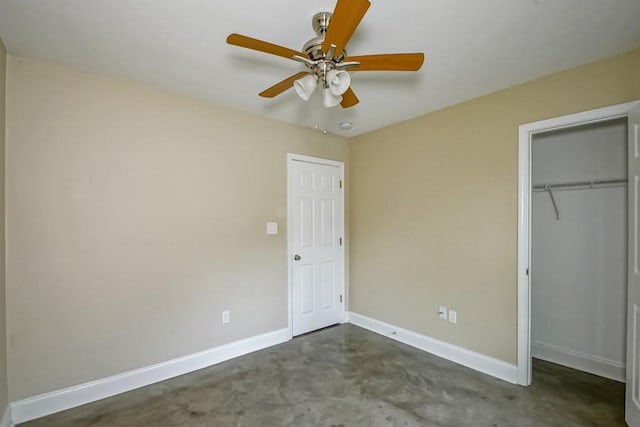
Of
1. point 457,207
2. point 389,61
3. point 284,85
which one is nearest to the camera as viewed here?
point 389,61

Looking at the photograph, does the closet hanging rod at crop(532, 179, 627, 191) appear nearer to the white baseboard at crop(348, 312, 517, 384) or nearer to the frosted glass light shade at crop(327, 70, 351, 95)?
the white baseboard at crop(348, 312, 517, 384)

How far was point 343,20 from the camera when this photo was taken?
3.97ft

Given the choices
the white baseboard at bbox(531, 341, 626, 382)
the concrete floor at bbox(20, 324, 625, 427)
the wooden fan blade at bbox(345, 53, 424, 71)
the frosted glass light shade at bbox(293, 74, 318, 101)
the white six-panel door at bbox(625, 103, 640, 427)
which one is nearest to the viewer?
the wooden fan blade at bbox(345, 53, 424, 71)

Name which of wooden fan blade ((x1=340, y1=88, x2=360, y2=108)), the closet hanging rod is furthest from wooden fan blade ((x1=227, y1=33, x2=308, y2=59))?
the closet hanging rod

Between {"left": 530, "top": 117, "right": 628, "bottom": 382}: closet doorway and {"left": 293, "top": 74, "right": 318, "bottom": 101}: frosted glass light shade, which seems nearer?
{"left": 293, "top": 74, "right": 318, "bottom": 101}: frosted glass light shade

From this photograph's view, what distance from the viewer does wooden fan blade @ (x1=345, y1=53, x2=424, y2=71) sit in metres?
1.45

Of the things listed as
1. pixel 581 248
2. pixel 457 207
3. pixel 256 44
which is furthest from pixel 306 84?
pixel 581 248

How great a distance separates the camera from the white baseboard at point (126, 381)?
2037mm

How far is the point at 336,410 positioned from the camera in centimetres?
213

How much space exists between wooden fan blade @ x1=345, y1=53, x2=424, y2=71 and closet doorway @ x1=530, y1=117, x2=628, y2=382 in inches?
75.2

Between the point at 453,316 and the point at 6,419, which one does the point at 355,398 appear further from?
the point at 6,419

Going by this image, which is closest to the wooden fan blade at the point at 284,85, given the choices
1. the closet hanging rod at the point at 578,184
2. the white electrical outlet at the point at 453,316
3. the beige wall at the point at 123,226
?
the beige wall at the point at 123,226

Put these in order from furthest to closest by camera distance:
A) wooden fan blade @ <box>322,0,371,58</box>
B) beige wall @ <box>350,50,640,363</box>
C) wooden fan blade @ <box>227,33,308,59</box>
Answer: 1. beige wall @ <box>350,50,640,363</box>
2. wooden fan blade @ <box>227,33,308,59</box>
3. wooden fan blade @ <box>322,0,371,58</box>

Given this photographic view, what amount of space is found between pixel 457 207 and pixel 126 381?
3.24 metres
